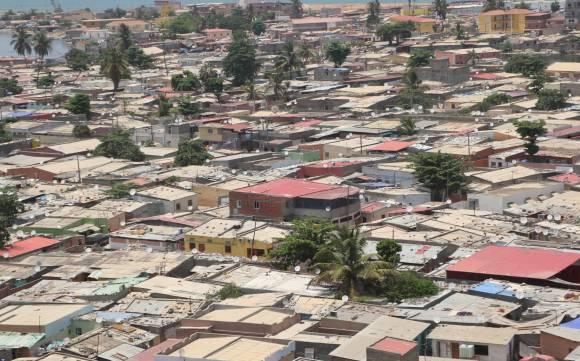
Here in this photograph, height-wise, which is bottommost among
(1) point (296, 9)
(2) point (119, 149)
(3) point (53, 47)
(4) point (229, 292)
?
(3) point (53, 47)

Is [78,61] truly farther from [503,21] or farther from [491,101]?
[491,101]

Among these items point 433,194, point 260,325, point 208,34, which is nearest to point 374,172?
point 433,194

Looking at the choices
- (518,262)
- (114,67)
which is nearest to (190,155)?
(518,262)

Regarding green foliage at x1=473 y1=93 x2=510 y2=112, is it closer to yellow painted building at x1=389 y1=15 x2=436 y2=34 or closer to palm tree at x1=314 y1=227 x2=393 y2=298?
palm tree at x1=314 y1=227 x2=393 y2=298

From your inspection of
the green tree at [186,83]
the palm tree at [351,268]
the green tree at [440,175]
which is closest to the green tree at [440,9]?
the green tree at [186,83]

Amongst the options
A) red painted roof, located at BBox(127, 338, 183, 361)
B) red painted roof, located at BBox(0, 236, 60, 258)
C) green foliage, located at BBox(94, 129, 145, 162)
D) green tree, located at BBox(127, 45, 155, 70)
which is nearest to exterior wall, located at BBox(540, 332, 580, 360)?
red painted roof, located at BBox(127, 338, 183, 361)

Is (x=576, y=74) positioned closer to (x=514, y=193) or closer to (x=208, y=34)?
(x=514, y=193)
